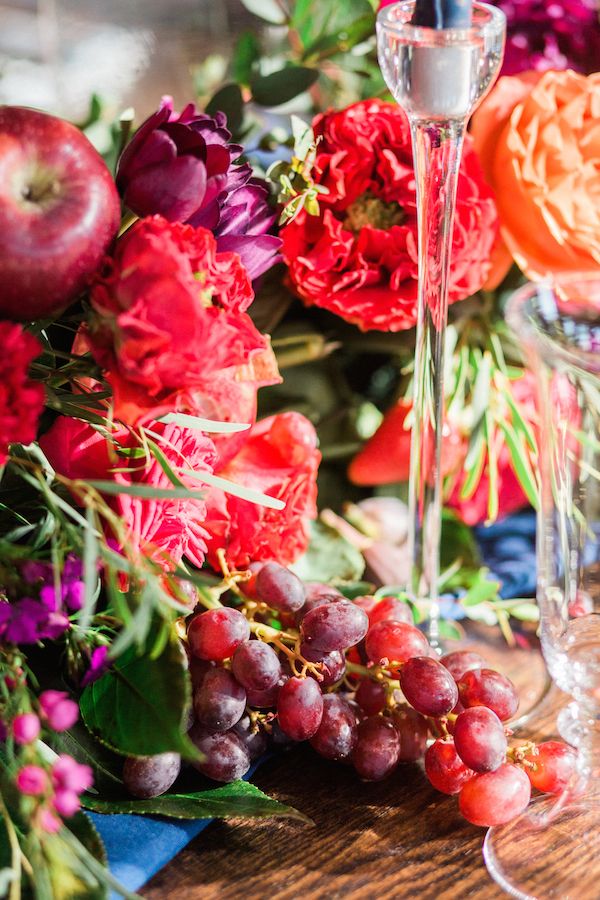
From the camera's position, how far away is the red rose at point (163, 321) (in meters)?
0.34

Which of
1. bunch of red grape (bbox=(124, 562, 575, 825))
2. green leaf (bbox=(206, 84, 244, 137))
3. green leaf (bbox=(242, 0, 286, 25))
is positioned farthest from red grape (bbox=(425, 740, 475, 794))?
green leaf (bbox=(242, 0, 286, 25))

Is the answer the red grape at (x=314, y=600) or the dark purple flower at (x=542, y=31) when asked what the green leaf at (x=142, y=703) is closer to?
the red grape at (x=314, y=600)

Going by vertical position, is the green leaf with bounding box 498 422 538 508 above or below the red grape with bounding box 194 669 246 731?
below

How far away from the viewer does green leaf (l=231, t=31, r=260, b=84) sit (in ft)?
2.14

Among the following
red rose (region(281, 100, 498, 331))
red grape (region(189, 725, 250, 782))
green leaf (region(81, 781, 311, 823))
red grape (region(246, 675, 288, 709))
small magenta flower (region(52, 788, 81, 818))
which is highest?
red rose (region(281, 100, 498, 331))

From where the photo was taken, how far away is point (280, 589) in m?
0.45

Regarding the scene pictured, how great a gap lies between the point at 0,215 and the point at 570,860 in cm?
32

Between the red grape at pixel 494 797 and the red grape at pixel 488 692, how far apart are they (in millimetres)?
29

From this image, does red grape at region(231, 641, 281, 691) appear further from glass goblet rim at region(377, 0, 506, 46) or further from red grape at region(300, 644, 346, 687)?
glass goblet rim at region(377, 0, 506, 46)

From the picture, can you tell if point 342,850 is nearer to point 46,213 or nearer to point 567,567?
point 567,567

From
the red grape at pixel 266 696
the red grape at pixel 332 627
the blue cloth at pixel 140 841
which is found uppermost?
the red grape at pixel 332 627

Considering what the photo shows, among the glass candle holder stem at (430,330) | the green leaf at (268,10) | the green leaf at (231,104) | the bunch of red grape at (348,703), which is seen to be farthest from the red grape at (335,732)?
the green leaf at (268,10)

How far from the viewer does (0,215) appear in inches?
13.5

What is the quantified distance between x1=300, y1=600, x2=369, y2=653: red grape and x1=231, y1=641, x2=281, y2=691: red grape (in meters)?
0.02
